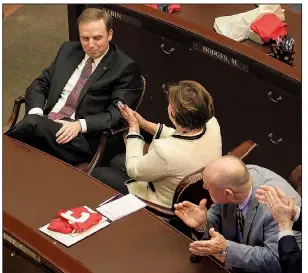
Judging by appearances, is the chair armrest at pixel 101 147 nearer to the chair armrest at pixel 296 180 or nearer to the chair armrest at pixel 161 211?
the chair armrest at pixel 161 211

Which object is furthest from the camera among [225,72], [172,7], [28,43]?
[28,43]

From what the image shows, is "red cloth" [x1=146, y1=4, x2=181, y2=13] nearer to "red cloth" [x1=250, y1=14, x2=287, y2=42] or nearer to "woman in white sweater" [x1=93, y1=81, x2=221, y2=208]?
"red cloth" [x1=250, y1=14, x2=287, y2=42]

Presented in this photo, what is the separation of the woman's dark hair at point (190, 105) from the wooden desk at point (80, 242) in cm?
49

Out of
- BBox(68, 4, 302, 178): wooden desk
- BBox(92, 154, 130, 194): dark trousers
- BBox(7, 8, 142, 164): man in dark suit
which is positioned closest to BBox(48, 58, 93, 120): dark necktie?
BBox(7, 8, 142, 164): man in dark suit

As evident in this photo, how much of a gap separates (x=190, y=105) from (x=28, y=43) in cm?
373

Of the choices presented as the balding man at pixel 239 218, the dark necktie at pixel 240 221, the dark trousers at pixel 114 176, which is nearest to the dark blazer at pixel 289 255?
the balding man at pixel 239 218

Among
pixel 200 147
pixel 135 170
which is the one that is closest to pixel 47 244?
pixel 135 170

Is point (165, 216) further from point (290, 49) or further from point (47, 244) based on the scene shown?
point (290, 49)

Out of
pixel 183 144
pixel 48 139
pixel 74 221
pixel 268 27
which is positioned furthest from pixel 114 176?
pixel 268 27

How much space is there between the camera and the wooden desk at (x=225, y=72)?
4.36m

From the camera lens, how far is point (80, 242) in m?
3.09

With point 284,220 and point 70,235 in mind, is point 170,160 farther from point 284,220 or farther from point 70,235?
point 284,220

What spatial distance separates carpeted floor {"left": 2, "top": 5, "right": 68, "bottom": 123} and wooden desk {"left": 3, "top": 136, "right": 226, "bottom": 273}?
2199 mm

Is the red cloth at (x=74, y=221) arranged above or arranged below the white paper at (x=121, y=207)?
above
